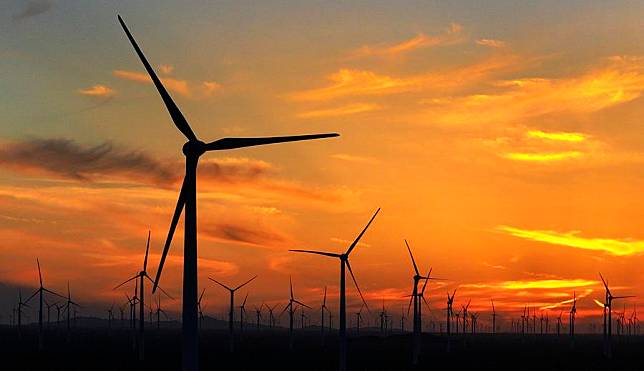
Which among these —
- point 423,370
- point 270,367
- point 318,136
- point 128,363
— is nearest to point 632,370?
point 423,370

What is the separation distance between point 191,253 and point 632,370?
356 ft

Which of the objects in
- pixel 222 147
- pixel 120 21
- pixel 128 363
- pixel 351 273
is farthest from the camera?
pixel 128 363

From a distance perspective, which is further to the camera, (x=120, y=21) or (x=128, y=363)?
(x=128, y=363)

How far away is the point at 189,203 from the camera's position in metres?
49.1

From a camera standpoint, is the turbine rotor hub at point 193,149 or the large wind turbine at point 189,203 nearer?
the large wind turbine at point 189,203

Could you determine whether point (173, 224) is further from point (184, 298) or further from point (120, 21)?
point (120, 21)

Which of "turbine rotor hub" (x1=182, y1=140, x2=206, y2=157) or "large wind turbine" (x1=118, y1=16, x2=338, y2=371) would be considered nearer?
"large wind turbine" (x1=118, y1=16, x2=338, y2=371)

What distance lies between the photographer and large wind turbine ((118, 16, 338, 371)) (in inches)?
1831

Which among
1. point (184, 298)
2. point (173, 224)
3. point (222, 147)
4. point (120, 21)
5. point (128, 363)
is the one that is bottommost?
point (128, 363)

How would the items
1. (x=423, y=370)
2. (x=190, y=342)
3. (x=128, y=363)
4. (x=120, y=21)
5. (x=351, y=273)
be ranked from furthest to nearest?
(x=128, y=363) < (x=423, y=370) < (x=351, y=273) < (x=120, y=21) < (x=190, y=342)

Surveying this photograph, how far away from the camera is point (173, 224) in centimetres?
5397

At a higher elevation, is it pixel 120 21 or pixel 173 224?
pixel 120 21

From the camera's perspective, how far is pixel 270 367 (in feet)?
470

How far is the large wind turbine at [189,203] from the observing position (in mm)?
46500
